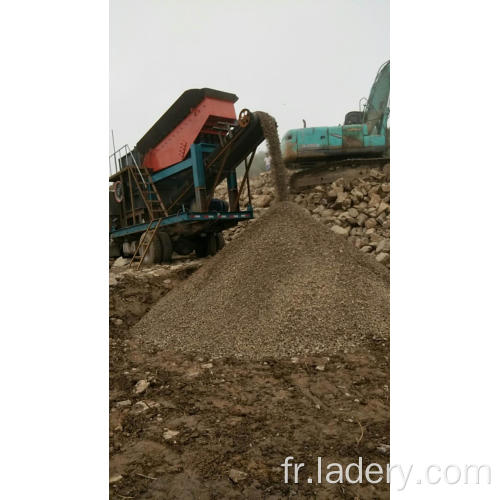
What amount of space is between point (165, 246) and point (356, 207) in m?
3.68

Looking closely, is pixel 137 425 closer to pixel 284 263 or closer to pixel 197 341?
pixel 197 341

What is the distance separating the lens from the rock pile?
19.5 ft

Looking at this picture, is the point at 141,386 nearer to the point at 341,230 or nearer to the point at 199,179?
the point at 199,179

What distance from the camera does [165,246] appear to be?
5418mm

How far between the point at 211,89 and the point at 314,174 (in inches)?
144

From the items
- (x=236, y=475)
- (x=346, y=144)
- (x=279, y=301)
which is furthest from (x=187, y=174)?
(x=236, y=475)

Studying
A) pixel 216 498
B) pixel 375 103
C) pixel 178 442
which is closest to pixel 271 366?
pixel 178 442

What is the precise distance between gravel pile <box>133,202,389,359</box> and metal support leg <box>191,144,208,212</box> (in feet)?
4.68

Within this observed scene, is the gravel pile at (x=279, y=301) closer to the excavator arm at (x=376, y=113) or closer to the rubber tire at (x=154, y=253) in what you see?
the rubber tire at (x=154, y=253)

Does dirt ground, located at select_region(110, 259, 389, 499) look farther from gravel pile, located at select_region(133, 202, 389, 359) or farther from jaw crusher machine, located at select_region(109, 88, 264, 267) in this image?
jaw crusher machine, located at select_region(109, 88, 264, 267)

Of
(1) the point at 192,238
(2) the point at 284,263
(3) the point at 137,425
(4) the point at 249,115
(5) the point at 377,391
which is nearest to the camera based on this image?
(3) the point at 137,425

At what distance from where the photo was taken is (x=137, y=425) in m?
1.74

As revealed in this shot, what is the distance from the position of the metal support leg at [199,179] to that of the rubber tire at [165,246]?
2.31ft

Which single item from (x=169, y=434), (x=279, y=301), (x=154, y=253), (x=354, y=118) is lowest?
(x=169, y=434)
